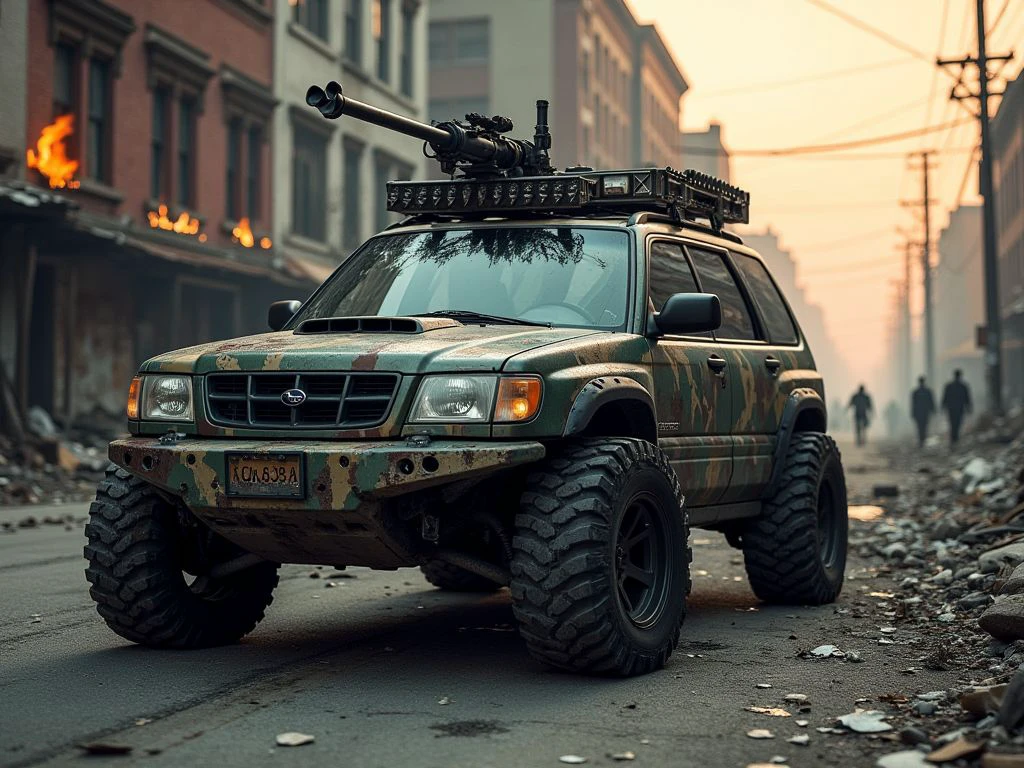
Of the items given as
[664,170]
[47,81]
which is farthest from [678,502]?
[47,81]

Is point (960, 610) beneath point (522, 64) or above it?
beneath

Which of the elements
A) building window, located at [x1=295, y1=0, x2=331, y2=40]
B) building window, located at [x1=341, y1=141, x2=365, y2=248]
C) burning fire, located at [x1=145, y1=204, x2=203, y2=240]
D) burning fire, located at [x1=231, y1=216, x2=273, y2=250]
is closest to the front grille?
burning fire, located at [x1=145, y1=204, x2=203, y2=240]

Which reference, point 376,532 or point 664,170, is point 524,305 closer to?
point 664,170

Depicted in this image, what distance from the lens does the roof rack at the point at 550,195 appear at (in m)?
7.43

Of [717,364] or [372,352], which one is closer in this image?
[372,352]

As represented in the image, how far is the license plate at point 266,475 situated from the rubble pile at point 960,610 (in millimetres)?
2327

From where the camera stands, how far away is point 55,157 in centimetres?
2091

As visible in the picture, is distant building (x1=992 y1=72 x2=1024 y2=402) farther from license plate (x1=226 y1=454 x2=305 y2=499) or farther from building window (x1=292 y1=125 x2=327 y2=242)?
license plate (x1=226 y1=454 x2=305 y2=499)

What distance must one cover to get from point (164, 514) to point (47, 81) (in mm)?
15943

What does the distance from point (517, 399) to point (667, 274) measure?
194 centimetres

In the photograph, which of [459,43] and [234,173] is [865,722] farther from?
[459,43]

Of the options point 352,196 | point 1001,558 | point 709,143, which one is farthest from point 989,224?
point 709,143

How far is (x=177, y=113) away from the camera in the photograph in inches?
1011

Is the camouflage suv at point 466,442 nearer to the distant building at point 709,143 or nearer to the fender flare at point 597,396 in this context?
the fender flare at point 597,396
